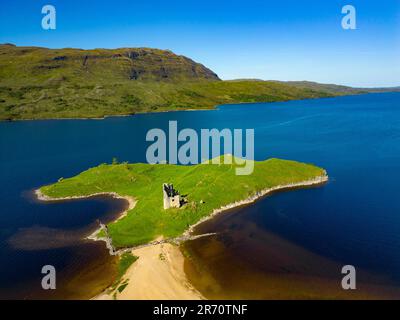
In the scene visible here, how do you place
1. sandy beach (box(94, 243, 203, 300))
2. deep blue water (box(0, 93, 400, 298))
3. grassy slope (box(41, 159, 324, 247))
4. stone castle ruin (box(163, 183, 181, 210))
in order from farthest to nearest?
stone castle ruin (box(163, 183, 181, 210)) → grassy slope (box(41, 159, 324, 247)) → deep blue water (box(0, 93, 400, 298)) → sandy beach (box(94, 243, 203, 300))

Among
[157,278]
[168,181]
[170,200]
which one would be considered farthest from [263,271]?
[168,181]

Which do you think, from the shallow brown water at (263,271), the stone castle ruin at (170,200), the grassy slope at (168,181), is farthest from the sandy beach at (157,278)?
the stone castle ruin at (170,200)

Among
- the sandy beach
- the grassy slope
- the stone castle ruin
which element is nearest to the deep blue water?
the grassy slope

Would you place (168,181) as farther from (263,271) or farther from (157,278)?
(263,271)

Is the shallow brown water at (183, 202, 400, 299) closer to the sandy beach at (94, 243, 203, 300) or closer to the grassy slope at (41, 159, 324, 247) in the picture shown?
the sandy beach at (94, 243, 203, 300)

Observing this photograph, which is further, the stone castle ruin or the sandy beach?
the stone castle ruin

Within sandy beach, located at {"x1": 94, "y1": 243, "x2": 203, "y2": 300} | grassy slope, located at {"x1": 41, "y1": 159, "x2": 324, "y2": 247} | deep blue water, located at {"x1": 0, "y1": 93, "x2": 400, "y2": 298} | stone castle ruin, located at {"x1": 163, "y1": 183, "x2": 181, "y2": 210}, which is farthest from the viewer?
stone castle ruin, located at {"x1": 163, "y1": 183, "x2": 181, "y2": 210}

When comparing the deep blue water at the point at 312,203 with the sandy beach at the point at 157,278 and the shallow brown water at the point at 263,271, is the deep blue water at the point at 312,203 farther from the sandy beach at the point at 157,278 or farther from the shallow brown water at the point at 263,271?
the sandy beach at the point at 157,278
